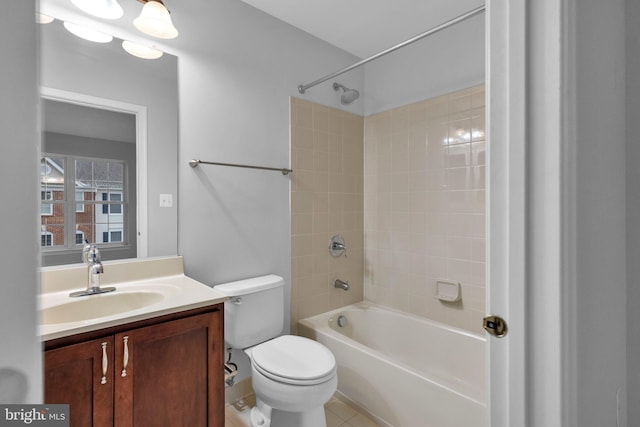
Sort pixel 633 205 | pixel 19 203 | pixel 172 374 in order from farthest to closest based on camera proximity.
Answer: pixel 172 374 → pixel 633 205 → pixel 19 203

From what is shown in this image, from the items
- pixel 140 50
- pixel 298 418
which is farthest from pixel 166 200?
pixel 298 418

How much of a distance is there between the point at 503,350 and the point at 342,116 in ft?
6.80

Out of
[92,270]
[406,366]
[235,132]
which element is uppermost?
[235,132]

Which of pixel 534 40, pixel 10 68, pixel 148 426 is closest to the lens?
pixel 10 68

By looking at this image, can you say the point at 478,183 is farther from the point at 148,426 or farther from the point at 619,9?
the point at 148,426

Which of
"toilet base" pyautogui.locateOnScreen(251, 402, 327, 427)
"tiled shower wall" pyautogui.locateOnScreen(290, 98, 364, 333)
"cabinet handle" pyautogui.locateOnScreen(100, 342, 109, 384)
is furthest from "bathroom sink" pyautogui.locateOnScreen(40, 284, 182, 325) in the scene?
"tiled shower wall" pyautogui.locateOnScreen(290, 98, 364, 333)

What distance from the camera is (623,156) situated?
3.07ft

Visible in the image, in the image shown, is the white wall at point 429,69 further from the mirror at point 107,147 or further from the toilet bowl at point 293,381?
the toilet bowl at point 293,381

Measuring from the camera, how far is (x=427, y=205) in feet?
7.31

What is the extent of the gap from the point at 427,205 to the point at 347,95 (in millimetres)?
998

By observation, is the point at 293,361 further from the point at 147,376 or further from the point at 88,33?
the point at 88,33

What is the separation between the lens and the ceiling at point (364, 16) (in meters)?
1.89

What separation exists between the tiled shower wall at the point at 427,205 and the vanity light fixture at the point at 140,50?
5.28ft

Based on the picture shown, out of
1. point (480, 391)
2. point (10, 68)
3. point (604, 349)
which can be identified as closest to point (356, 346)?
point (480, 391)
